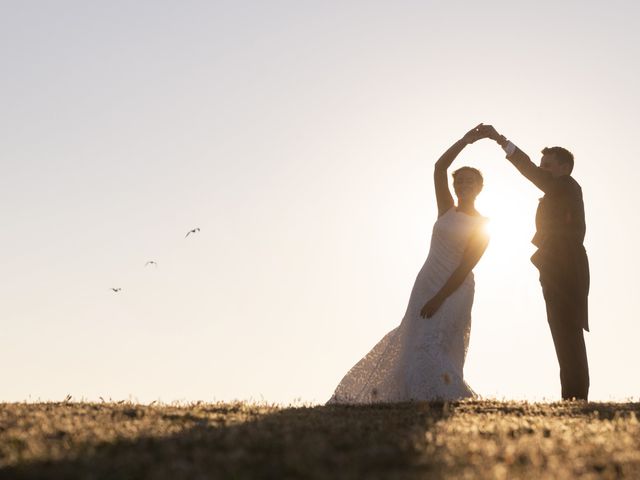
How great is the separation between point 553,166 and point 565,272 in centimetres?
213

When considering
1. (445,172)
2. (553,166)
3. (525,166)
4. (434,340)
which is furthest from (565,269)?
(445,172)

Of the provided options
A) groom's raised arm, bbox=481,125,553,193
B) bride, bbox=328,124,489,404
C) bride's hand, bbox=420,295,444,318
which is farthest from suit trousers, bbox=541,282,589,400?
bride's hand, bbox=420,295,444,318

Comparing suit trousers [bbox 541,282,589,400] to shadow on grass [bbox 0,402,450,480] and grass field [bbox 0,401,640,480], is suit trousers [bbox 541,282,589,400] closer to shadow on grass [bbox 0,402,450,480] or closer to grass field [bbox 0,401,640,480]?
grass field [bbox 0,401,640,480]

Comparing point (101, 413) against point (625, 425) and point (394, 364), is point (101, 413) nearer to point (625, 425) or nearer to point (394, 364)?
point (394, 364)

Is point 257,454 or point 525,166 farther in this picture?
point 525,166

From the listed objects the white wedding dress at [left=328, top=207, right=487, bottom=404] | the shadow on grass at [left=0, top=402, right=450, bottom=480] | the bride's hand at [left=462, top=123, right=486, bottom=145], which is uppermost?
the bride's hand at [left=462, top=123, right=486, bottom=145]

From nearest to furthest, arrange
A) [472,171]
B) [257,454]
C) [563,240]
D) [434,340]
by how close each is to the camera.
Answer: [257,454], [472,171], [434,340], [563,240]

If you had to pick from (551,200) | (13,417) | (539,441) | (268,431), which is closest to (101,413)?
(13,417)

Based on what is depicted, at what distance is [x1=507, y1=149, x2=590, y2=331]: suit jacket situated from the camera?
59.3ft

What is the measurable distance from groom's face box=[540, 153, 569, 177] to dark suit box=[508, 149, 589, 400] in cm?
16

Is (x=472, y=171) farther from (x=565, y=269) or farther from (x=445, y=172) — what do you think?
(x=565, y=269)

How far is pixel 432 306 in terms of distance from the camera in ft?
52.1

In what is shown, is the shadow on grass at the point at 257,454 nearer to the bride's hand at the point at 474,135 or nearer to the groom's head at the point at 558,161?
the bride's hand at the point at 474,135

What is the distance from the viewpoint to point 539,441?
930 centimetres
